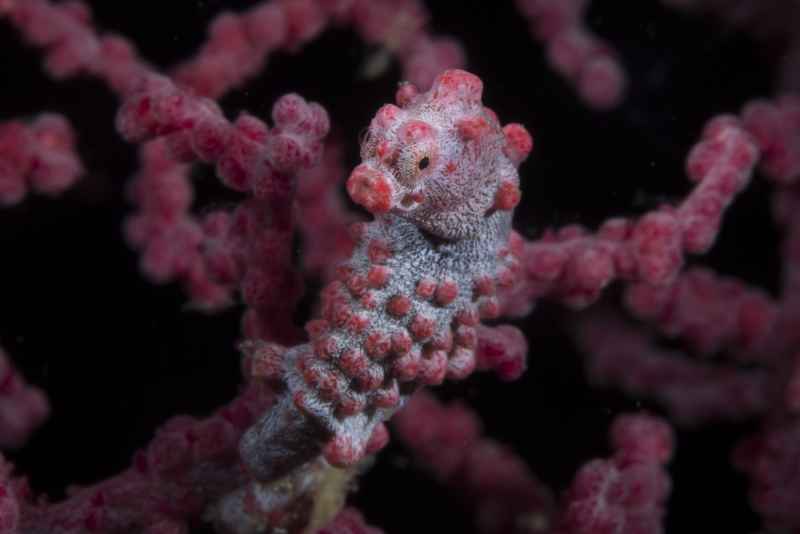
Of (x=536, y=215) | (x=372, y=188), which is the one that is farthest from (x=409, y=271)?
(x=536, y=215)

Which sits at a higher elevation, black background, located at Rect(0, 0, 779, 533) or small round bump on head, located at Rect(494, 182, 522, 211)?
black background, located at Rect(0, 0, 779, 533)

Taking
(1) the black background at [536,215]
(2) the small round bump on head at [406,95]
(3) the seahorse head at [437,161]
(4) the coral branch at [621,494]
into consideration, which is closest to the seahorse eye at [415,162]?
(3) the seahorse head at [437,161]

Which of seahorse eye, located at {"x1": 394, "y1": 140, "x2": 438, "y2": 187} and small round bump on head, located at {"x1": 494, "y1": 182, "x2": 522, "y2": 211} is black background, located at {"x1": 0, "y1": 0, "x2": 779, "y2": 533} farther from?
seahorse eye, located at {"x1": 394, "y1": 140, "x2": 438, "y2": 187}

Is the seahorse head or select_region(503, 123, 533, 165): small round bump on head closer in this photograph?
the seahorse head

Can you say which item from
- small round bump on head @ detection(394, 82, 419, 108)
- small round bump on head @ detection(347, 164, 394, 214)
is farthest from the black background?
small round bump on head @ detection(347, 164, 394, 214)

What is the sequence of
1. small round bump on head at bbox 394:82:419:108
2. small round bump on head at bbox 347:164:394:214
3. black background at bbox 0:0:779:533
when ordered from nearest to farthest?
small round bump on head at bbox 347:164:394:214, small round bump on head at bbox 394:82:419:108, black background at bbox 0:0:779:533

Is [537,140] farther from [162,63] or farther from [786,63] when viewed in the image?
[162,63]

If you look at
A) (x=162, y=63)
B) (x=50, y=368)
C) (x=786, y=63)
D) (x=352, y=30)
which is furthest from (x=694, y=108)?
(x=50, y=368)
